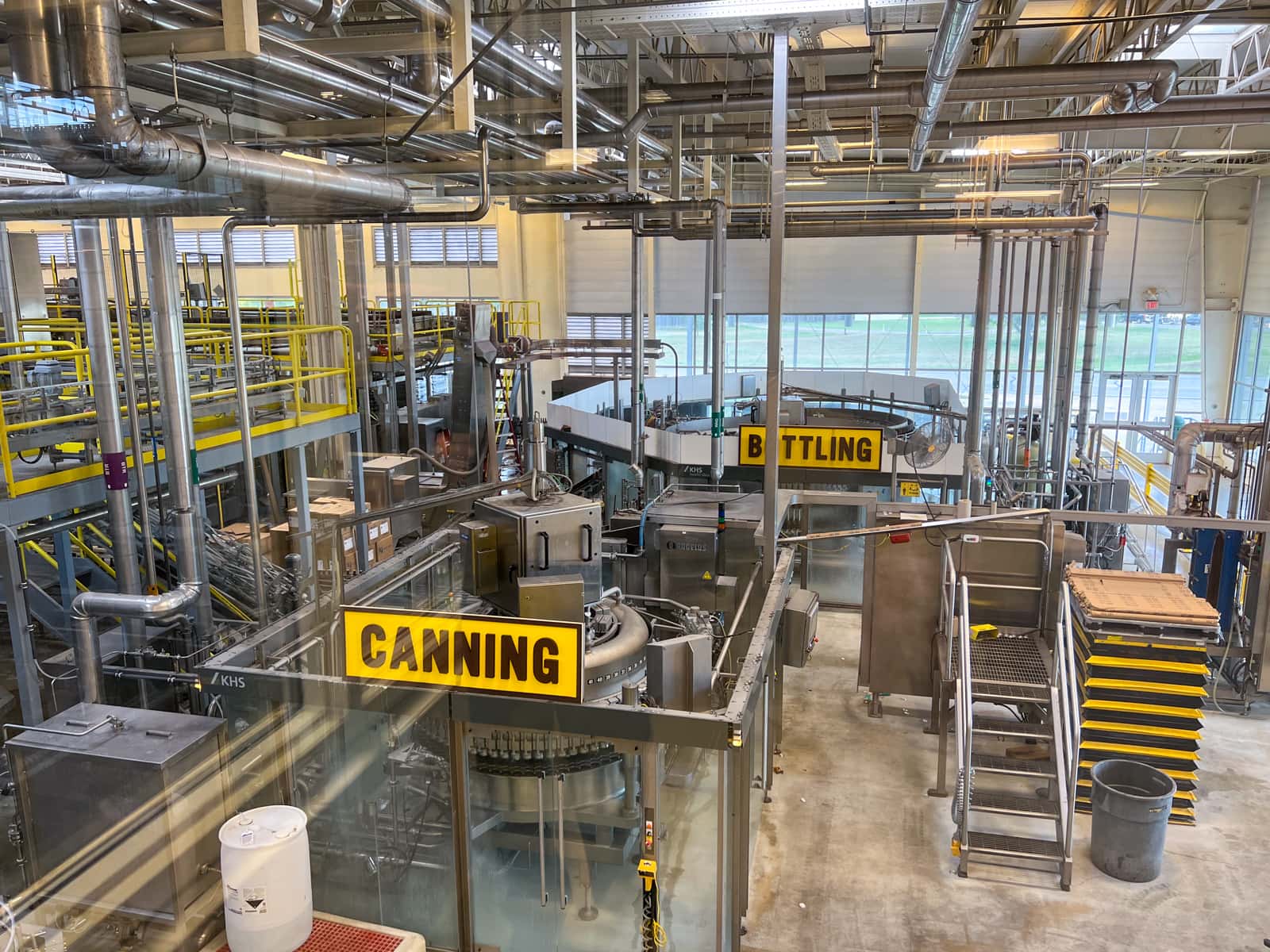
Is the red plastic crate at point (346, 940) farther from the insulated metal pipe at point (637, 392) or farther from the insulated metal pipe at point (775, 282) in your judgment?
the insulated metal pipe at point (637, 392)

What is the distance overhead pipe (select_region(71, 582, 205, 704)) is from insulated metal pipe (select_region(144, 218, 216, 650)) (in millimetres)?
453

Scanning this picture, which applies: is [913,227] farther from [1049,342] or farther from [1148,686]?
[1148,686]

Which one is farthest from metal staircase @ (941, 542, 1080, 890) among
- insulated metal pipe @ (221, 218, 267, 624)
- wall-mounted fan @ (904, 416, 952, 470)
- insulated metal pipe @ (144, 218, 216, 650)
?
insulated metal pipe @ (144, 218, 216, 650)

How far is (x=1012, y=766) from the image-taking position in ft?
19.0

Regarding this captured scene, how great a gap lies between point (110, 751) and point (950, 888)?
4357mm

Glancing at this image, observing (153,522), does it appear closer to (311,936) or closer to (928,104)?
(311,936)

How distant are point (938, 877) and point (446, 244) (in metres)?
5.46

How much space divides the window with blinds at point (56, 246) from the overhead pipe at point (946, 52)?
170 inches

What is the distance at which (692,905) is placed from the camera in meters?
4.20

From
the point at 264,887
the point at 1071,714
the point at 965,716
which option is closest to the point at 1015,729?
the point at 1071,714

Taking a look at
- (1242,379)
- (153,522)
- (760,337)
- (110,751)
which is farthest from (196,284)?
(1242,379)

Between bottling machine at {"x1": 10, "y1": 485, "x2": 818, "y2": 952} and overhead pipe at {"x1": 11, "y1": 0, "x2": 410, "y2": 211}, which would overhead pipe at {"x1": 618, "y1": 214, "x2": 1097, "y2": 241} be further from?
overhead pipe at {"x1": 11, "y1": 0, "x2": 410, "y2": 211}

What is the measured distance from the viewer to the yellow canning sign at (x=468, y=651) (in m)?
3.76

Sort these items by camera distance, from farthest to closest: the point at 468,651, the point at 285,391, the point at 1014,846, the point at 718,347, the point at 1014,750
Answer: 1. the point at 718,347
2. the point at 1014,750
3. the point at 285,391
4. the point at 1014,846
5. the point at 468,651
